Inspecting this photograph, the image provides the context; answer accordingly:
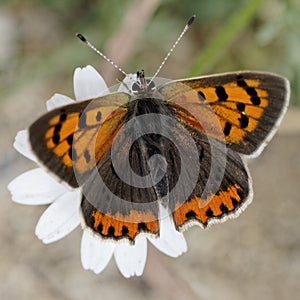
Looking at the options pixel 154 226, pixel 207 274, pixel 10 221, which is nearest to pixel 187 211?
pixel 154 226

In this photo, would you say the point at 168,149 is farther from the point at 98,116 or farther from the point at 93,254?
the point at 93,254

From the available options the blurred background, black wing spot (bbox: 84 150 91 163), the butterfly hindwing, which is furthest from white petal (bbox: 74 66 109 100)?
the blurred background

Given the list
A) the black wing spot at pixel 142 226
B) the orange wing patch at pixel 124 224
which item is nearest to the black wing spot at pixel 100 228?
the orange wing patch at pixel 124 224

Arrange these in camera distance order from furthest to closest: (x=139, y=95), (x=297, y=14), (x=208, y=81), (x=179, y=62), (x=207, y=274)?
1. (x=179, y=62)
2. (x=207, y=274)
3. (x=297, y=14)
4. (x=139, y=95)
5. (x=208, y=81)

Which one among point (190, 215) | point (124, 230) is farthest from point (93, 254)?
point (190, 215)

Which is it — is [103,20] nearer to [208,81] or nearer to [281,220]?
[281,220]

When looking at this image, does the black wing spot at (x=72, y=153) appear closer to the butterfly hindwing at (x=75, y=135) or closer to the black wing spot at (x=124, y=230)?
the butterfly hindwing at (x=75, y=135)
